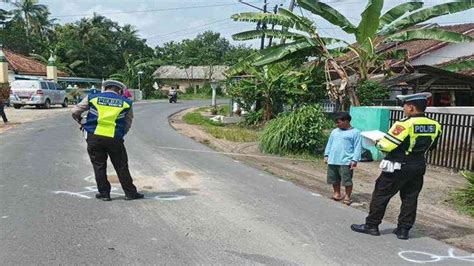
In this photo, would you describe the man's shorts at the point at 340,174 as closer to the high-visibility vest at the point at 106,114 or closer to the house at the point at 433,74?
the high-visibility vest at the point at 106,114

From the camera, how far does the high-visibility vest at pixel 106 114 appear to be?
6512 millimetres

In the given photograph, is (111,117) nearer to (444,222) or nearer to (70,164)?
(70,164)

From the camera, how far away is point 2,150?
37.3ft

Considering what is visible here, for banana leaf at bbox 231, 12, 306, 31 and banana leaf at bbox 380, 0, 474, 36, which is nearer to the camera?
banana leaf at bbox 380, 0, 474, 36

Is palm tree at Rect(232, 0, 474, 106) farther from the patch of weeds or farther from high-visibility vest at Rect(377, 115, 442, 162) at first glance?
high-visibility vest at Rect(377, 115, 442, 162)

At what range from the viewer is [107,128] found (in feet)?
21.7

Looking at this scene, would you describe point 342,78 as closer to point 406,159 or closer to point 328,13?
point 328,13

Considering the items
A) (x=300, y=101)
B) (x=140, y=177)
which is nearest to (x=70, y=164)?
(x=140, y=177)

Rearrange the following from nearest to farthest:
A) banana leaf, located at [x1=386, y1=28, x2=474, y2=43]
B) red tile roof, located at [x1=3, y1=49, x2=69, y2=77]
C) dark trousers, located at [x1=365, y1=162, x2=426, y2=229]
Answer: dark trousers, located at [x1=365, y1=162, x2=426, y2=229]
banana leaf, located at [x1=386, y1=28, x2=474, y2=43]
red tile roof, located at [x1=3, y1=49, x2=69, y2=77]

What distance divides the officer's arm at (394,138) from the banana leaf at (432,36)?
819 cm

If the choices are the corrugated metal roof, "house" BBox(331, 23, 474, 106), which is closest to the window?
"house" BBox(331, 23, 474, 106)

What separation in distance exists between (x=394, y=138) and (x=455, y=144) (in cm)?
652

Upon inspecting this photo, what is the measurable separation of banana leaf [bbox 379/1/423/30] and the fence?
3270mm

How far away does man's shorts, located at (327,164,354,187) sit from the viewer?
23.7 ft
